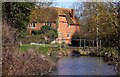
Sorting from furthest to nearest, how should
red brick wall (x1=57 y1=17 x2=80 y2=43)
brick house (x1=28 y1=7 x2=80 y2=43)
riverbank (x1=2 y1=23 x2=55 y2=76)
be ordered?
red brick wall (x1=57 y1=17 x2=80 y2=43)
brick house (x1=28 y1=7 x2=80 y2=43)
riverbank (x1=2 y1=23 x2=55 y2=76)

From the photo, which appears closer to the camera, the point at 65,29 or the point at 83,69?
the point at 83,69

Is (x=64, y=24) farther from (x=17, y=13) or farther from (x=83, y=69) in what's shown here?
(x=17, y=13)

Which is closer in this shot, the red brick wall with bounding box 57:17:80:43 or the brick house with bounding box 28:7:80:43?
the brick house with bounding box 28:7:80:43

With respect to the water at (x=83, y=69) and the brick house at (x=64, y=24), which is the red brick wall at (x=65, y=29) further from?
the water at (x=83, y=69)

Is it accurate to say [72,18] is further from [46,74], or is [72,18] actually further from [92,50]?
[46,74]

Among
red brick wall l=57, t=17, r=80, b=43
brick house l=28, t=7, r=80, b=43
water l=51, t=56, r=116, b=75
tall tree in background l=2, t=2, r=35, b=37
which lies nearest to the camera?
tall tree in background l=2, t=2, r=35, b=37

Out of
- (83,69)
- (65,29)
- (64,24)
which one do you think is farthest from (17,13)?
(65,29)

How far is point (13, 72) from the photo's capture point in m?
8.59

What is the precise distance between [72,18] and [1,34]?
2689cm

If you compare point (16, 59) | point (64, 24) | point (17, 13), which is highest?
point (17, 13)

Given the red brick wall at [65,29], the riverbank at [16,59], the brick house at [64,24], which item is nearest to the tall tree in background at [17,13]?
the riverbank at [16,59]

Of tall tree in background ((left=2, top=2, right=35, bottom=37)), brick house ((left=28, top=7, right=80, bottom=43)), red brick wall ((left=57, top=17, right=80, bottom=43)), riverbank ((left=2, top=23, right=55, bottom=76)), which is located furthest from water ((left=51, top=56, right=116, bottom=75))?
red brick wall ((left=57, top=17, right=80, bottom=43))

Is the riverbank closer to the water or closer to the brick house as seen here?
the water

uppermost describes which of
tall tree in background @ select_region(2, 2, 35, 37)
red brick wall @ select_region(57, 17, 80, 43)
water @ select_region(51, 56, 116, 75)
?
tall tree in background @ select_region(2, 2, 35, 37)
